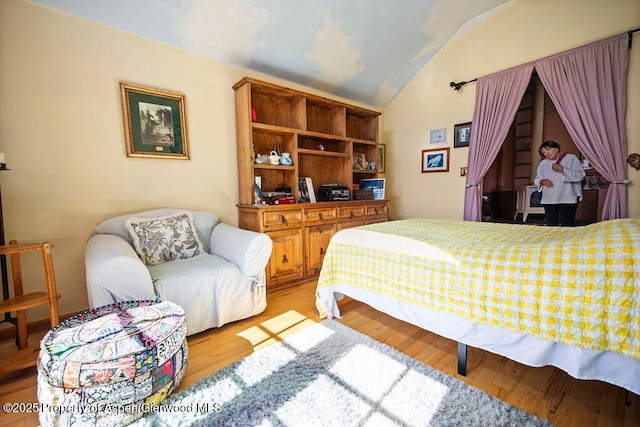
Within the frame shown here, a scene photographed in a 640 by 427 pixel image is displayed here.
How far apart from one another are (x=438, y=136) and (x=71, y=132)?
3970 mm

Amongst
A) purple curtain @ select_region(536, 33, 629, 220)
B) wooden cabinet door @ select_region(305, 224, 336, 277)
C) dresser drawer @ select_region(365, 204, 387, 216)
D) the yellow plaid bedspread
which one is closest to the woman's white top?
purple curtain @ select_region(536, 33, 629, 220)

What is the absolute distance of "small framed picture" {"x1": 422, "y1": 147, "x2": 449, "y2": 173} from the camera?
367 cm

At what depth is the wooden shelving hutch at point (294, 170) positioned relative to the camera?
8.82ft

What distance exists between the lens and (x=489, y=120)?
3.22 m

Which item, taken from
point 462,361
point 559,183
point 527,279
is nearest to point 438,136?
point 559,183

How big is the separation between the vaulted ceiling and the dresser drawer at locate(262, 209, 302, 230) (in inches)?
65.6

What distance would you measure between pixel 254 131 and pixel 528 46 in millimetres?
3189

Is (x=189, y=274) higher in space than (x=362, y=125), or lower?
lower

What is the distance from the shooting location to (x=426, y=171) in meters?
3.88

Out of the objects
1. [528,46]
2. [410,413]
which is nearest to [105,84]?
[410,413]

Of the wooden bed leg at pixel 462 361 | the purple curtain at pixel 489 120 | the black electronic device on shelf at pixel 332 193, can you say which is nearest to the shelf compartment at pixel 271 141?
the black electronic device on shelf at pixel 332 193

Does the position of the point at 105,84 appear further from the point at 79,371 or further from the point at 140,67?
the point at 79,371

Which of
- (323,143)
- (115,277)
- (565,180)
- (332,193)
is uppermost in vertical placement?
(323,143)

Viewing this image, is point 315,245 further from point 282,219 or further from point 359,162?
point 359,162
